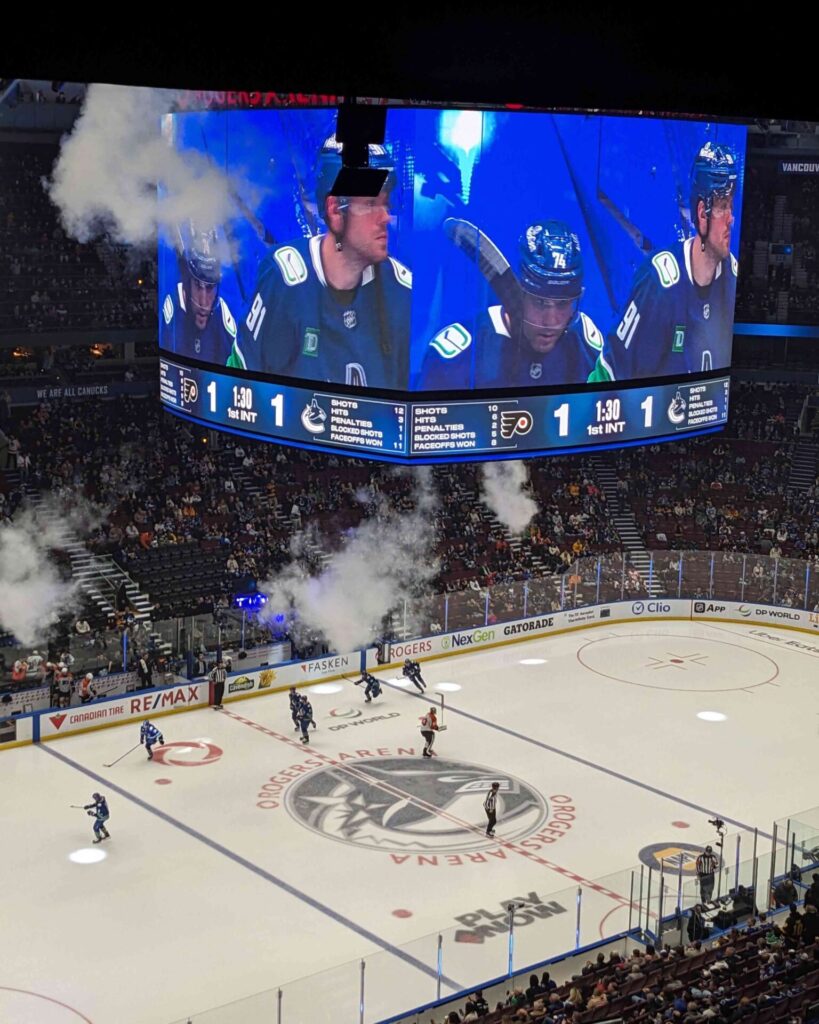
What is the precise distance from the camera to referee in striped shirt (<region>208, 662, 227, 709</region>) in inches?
1075

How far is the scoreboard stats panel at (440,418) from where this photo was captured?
21453mm

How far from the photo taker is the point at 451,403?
70.7 ft

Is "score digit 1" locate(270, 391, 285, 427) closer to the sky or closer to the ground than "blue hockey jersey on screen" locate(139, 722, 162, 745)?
closer to the sky

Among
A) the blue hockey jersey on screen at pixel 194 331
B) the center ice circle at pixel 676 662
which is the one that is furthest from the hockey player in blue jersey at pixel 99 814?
the center ice circle at pixel 676 662

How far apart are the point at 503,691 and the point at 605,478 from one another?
1406cm

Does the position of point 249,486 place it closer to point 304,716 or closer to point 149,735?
point 304,716

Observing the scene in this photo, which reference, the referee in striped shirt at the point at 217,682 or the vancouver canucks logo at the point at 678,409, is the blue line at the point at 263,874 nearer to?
the referee in striped shirt at the point at 217,682

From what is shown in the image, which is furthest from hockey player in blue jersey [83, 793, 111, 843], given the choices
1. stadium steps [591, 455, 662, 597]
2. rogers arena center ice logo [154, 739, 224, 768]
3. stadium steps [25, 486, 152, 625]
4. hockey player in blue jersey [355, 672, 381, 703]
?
stadium steps [591, 455, 662, 597]

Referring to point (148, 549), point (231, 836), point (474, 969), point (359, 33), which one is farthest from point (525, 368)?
point (359, 33)

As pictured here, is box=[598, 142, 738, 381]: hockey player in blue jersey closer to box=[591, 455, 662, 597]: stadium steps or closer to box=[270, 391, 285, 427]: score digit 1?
box=[270, 391, 285, 427]: score digit 1

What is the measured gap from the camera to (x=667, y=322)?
76.8 feet

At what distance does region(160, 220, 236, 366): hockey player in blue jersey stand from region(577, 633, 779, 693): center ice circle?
12.0 m

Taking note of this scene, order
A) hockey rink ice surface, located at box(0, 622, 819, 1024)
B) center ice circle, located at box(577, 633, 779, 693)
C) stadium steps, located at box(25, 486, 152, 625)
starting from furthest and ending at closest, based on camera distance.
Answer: stadium steps, located at box(25, 486, 152, 625), center ice circle, located at box(577, 633, 779, 693), hockey rink ice surface, located at box(0, 622, 819, 1024)

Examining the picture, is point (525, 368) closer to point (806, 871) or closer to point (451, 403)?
point (451, 403)
